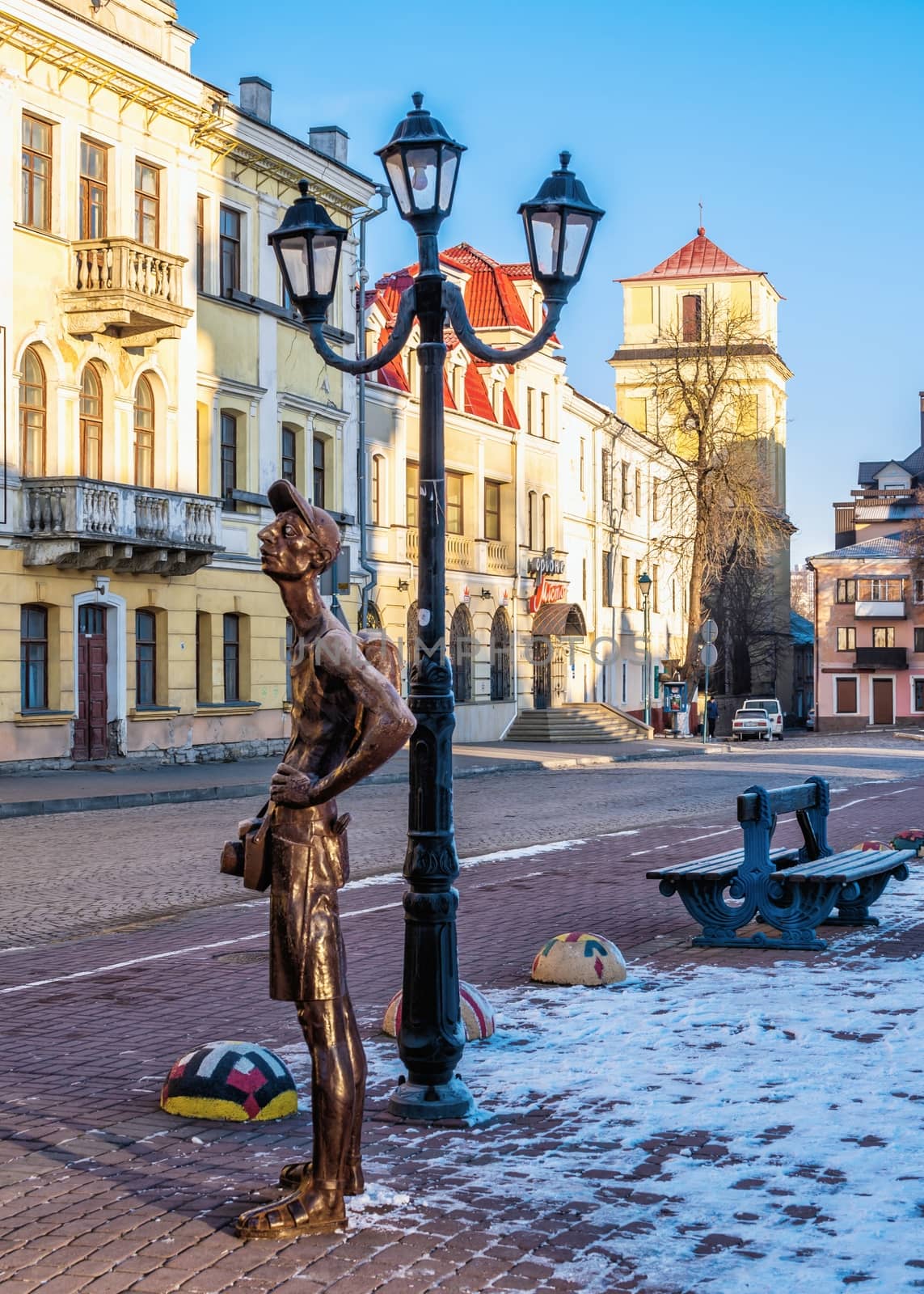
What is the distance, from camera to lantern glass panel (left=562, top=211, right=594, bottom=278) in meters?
7.27

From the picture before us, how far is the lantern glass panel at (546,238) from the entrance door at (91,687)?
22.0 metres

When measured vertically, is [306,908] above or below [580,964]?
above

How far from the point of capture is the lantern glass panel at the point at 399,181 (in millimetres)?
6918

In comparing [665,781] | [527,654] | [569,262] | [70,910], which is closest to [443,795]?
[569,262]

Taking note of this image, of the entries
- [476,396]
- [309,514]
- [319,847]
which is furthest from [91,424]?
[319,847]

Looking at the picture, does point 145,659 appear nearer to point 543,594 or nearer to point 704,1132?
point 543,594

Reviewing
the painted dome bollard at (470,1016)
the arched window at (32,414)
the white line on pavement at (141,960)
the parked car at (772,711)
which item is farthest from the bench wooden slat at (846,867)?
the parked car at (772,711)

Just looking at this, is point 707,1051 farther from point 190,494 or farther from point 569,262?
point 190,494

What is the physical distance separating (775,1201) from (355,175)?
34.7 meters

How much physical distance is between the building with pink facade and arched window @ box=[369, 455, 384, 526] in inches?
1744

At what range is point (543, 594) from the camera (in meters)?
49.9

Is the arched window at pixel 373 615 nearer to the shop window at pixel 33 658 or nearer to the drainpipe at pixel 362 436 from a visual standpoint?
the drainpipe at pixel 362 436

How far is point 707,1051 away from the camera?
7.15 m

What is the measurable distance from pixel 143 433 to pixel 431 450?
2371 cm
